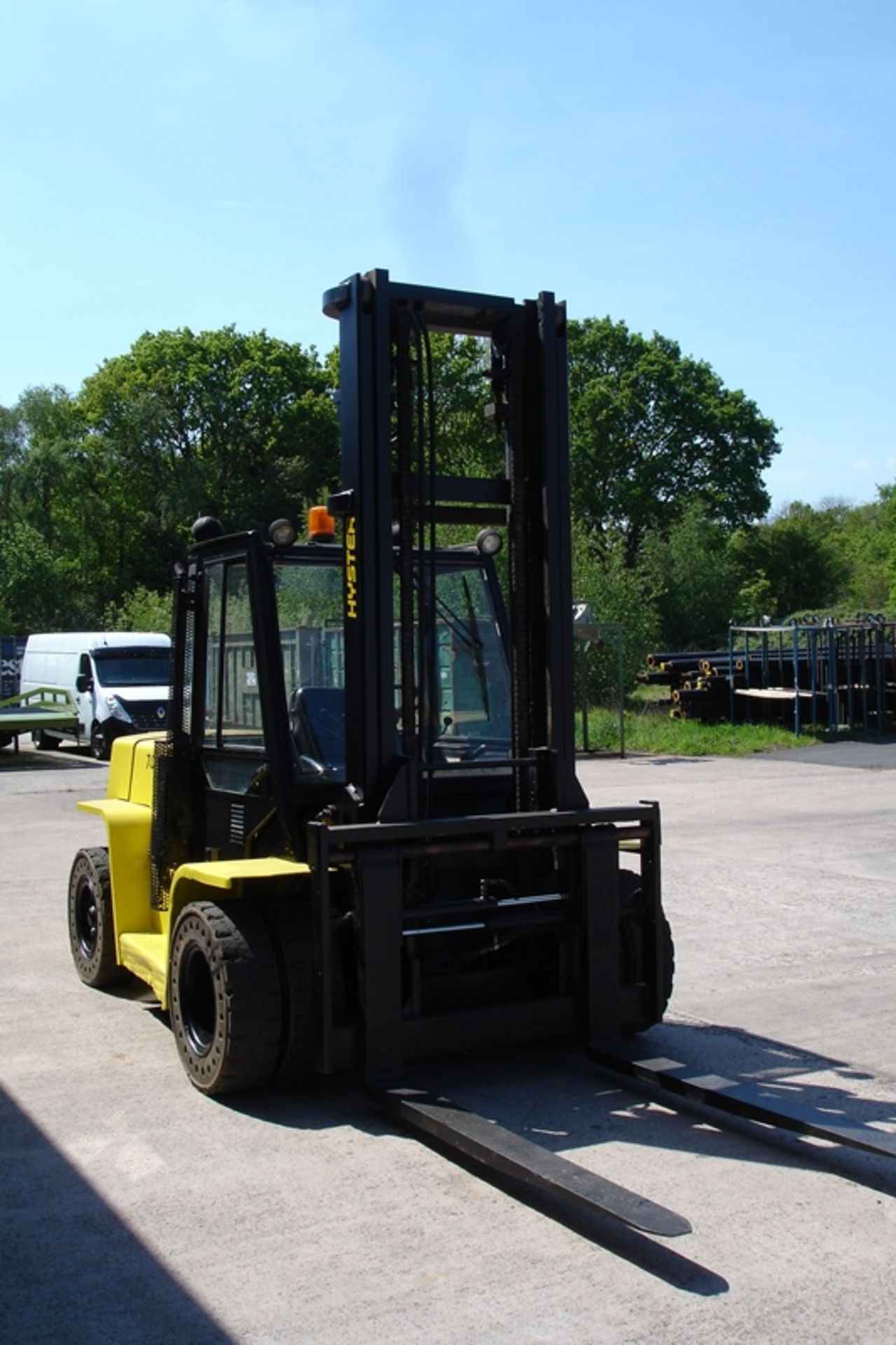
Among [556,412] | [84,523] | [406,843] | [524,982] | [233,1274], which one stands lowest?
[233,1274]

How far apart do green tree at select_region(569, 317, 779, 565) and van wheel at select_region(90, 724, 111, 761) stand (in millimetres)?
36343

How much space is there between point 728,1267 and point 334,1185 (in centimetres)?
143

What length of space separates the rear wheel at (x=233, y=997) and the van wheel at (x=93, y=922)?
5.75 feet

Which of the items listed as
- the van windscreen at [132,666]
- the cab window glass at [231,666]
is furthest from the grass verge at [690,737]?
the cab window glass at [231,666]

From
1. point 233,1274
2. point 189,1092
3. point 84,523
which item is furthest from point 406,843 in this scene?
point 84,523

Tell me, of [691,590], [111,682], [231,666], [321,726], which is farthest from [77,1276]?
[691,590]

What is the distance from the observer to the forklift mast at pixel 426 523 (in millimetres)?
5898

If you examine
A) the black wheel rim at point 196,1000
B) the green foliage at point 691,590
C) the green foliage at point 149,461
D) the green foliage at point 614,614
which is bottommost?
the black wheel rim at point 196,1000

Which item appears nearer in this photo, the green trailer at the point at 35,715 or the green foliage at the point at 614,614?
the green trailer at the point at 35,715

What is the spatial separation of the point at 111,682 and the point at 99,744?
1.23 metres

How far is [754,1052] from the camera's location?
263 inches

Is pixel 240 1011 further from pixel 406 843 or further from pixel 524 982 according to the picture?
pixel 524 982

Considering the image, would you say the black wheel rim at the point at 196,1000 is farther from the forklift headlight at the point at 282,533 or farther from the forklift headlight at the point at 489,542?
the forklift headlight at the point at 489,542

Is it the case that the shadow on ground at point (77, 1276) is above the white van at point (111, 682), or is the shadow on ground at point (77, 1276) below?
below
